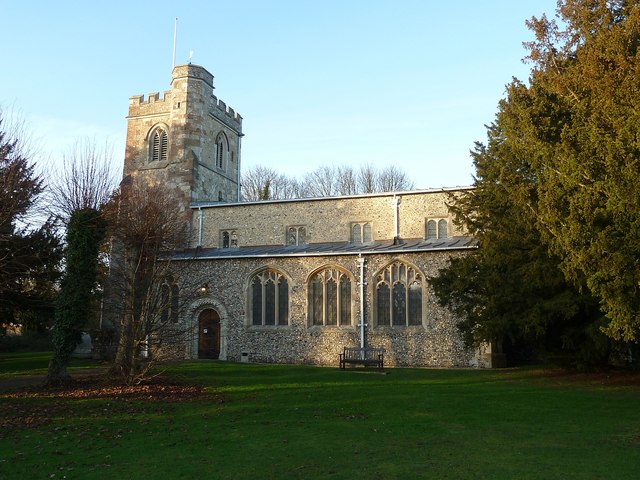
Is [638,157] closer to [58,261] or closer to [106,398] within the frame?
[106,398]

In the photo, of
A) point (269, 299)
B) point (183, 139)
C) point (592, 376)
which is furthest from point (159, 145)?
point (592, 376)

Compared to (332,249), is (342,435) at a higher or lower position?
lower

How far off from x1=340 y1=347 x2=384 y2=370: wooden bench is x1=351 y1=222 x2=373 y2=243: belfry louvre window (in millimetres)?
5699

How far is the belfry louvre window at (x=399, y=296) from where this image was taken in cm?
2338

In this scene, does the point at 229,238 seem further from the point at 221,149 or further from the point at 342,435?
the point at 342,435

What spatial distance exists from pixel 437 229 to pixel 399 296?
3939 millimetres

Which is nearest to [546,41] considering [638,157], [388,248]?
[638,157]

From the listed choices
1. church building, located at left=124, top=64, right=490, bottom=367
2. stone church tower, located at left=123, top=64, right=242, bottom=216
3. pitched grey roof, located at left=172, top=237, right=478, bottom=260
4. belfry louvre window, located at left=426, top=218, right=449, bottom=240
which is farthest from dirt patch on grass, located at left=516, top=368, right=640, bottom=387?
stone church tower, located at left=123, top=64, right=242, bottom=216

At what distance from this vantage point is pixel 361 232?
27000mm

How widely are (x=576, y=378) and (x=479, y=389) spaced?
483 cm

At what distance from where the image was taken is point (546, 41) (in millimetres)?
13008

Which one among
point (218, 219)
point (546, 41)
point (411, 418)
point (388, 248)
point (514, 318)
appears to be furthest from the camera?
point (218, 219)

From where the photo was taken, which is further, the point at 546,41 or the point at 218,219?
the point at 218,219

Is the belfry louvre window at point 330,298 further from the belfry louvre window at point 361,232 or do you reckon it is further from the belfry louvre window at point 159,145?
the belfry louvre window at point 159,145
